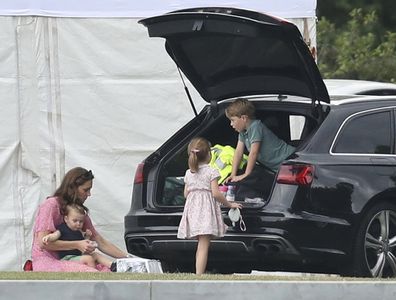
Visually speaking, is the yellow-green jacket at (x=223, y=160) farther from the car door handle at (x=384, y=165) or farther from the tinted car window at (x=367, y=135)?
the car door handle at (x=384, y=165)

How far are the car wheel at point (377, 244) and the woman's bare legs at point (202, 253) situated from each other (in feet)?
3.84

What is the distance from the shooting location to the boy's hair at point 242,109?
35.9 ft

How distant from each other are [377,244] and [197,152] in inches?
61.6

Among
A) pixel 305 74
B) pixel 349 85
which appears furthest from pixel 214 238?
pixel 349 85

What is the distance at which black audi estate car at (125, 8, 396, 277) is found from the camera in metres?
10.3

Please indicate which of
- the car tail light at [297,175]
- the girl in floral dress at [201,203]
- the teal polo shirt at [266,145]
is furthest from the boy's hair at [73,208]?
the car tail light at [297,175]

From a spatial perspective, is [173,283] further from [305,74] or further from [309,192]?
[305,74]

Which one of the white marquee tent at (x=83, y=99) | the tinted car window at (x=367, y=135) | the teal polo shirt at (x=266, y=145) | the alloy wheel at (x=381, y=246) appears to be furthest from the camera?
the white marquee tent at (x=83, y=99)

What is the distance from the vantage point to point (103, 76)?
13.8 m

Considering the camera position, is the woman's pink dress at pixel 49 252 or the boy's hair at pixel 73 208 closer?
the woman's pink dress at pixel 49 252

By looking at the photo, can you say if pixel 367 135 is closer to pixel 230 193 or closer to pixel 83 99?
pixel 230 193

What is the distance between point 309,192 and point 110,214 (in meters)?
3.94

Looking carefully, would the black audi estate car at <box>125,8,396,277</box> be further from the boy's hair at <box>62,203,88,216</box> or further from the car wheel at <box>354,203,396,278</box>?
the boy's hair at <box>62,203,88,216</box>

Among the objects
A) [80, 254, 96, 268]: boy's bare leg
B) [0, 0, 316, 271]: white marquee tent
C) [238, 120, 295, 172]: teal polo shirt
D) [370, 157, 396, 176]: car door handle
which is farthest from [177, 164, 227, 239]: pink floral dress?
[0, 0, 316, 271]: white marquee tent
